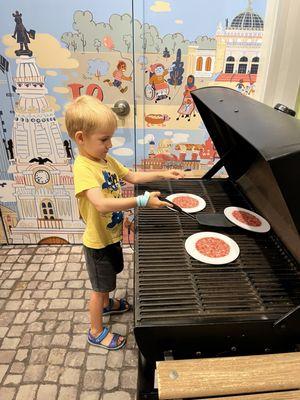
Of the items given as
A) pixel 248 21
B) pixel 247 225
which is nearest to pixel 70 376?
pixel 247 225

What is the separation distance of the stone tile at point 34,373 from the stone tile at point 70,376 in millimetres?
119

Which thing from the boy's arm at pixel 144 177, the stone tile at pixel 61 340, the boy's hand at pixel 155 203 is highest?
the boy's hand at pixel 155 203

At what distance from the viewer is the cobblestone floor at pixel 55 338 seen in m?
1.68

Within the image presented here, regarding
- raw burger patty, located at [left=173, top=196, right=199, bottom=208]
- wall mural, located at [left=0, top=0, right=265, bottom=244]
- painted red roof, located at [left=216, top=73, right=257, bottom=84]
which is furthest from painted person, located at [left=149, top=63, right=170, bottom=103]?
raw burger patty, located at [left=173, top=196, right=199, bottom=208]

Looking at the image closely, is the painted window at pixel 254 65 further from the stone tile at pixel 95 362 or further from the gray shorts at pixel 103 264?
the stone tile at pixel 95 362

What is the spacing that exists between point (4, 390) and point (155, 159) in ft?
5.74

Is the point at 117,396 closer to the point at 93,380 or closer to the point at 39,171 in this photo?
the point at 93,380

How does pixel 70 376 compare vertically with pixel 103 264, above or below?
below

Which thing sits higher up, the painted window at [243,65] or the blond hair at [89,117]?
the painted window at [243,65]

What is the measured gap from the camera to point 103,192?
1.49 metres

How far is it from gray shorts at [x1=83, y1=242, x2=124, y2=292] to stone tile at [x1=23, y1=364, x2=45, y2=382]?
1.79 ft

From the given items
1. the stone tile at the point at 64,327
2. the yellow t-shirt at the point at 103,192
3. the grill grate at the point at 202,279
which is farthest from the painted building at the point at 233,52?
the stone tile at the point at 64,327

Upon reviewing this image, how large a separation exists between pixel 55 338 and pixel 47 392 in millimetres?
334

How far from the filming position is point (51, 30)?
211 cm
